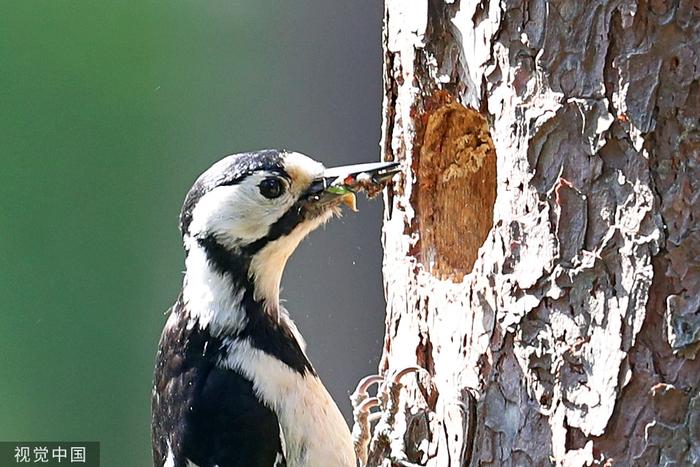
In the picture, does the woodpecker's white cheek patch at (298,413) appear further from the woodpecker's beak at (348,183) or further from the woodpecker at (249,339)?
the woodpecker's beak at (348,183)

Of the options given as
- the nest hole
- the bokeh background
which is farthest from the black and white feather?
the bokeh background

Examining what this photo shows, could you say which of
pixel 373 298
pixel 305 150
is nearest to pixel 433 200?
pixel 373 298

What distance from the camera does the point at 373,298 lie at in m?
4.20

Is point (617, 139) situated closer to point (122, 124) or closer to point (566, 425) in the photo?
point (566, 425)

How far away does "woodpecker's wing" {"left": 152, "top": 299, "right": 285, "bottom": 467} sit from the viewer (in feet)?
8.59

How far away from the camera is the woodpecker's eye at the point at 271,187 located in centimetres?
265

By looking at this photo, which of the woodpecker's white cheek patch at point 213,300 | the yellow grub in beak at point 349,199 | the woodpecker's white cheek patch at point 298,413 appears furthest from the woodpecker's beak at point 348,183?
the woodpecker's white cheek patch at point 298,413

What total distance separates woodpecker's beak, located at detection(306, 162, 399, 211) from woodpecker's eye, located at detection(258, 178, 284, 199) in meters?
0.07

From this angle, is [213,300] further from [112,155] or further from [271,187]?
[112,155]

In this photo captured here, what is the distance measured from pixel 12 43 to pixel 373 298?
7.71ft

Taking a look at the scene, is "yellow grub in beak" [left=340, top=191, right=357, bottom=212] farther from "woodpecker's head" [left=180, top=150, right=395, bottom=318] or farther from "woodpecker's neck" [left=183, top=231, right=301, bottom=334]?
"woodpecker's neck" [left=183, top=231, right=301, bottom=334]

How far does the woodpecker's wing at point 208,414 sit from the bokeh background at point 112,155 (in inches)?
77.4

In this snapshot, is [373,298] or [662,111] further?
[373,298]

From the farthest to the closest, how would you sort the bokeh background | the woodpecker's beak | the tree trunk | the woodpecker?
the bokeh background < the woodpecker < the woodpecker's beak < the tree trunk
